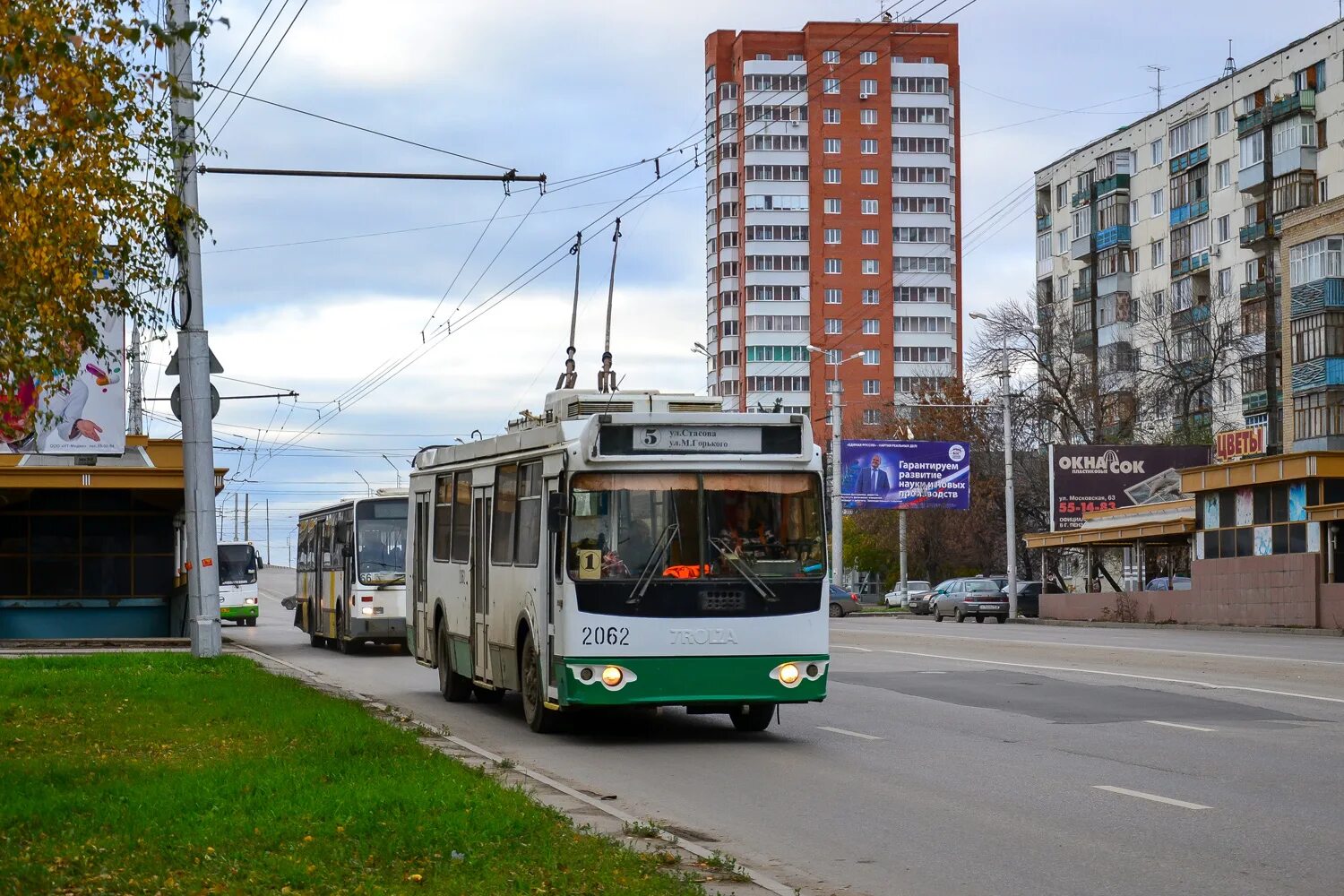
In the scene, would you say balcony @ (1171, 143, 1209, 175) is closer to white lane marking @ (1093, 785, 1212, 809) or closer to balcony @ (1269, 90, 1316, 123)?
balcony @ (1269, 90, 1316, 123)

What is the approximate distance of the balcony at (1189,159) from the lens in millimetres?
81500

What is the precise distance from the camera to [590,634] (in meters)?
15.0

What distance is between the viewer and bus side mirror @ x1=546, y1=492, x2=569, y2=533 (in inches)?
603

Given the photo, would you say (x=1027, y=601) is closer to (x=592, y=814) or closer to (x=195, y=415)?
(x=195, y=415)

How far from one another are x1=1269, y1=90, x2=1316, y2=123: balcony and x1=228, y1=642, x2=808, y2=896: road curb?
203 ft

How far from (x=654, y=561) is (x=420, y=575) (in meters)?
7.25

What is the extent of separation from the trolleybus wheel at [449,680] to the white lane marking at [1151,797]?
9303 mm

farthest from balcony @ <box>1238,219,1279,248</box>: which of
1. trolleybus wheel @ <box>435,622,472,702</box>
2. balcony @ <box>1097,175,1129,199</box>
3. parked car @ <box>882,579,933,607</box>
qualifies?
trolleybus wheel @ <box>435,622,472,702</box>

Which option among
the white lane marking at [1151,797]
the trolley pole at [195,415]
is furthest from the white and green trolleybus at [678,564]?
the trolley pole at [195,415]

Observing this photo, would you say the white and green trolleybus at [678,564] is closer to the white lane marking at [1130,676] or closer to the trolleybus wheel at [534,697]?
the trolleybus wheel at [534,697]

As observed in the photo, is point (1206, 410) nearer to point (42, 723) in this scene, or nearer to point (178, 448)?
point (178, 448)

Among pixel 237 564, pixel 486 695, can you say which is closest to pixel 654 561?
pixel 486 695

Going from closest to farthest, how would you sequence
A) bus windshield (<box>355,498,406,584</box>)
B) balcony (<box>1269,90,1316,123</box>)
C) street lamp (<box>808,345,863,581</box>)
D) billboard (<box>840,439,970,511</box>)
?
bus windshield (<box>355,498,406,584</box>), billboard (<box>840,439,970,511</box>), street lamp (<box>808,345,863,581</box>), balcony (<box>1269,90,1316,123</box>)

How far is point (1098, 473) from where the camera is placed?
62.7 m
